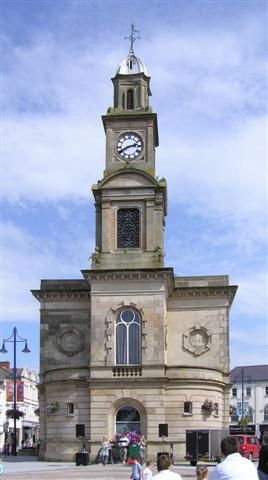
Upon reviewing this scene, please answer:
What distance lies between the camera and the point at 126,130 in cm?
5712

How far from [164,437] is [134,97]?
2226cm

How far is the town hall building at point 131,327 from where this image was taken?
51094 millimetres

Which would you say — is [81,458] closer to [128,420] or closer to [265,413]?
[128,420]

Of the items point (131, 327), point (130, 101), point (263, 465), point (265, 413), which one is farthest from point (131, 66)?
point (265, 413)

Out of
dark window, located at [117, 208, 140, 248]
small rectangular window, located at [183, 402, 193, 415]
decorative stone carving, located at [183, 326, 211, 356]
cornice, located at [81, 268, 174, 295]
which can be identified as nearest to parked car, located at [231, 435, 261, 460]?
small rectangular window, located at [183, 402, 193, 415]

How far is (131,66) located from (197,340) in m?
18.9

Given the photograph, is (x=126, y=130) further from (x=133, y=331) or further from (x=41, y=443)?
(x=41, y=443)

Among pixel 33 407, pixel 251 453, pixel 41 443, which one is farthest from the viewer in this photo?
pixel 33 407

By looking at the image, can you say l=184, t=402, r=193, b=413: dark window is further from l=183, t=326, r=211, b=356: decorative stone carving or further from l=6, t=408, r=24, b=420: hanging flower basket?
l=6, t=408, r=24, b=420: hanging flower basket

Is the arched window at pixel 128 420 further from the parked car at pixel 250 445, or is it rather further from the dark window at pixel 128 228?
the dark window at pixel 128 228

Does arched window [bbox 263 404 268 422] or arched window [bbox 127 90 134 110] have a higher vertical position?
arched window [bbox 127 90 134 110]

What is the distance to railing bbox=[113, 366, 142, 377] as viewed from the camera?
51.2m

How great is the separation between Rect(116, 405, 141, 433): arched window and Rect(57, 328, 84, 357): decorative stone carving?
18.1 ft

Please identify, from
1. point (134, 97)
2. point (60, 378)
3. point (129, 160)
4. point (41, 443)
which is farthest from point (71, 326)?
point (134, 97)
